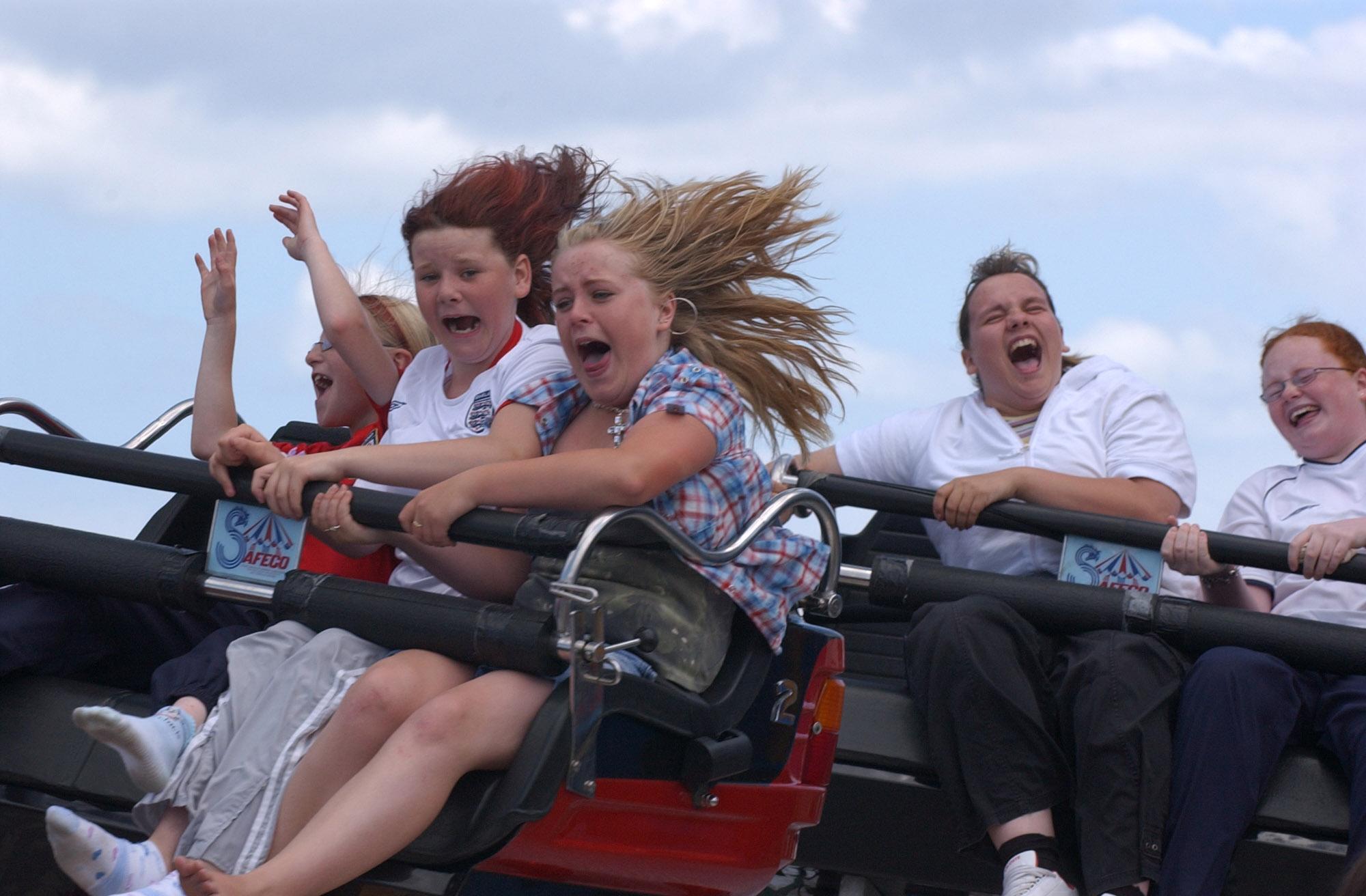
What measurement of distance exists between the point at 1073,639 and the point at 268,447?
1.52 meters

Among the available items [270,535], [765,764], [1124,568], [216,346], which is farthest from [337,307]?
[1124,568]

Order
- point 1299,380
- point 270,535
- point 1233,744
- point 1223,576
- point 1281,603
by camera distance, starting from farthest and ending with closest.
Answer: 1. point 1299,380
2. point 1281,603
3. point 1223,576
4. point 1233,744
5. point 270,535

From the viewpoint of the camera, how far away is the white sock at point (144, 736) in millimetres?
2137

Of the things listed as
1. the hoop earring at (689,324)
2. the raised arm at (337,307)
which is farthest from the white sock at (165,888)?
the raised arm at (337,307)

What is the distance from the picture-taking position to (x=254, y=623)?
2.96m

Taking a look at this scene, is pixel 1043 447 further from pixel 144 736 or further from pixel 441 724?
pixel 144 736

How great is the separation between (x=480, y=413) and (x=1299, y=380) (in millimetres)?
1827

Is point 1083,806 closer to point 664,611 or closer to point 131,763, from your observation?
point 664,611

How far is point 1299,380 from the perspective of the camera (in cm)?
344

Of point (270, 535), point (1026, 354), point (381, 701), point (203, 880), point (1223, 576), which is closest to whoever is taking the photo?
point (203, 880)

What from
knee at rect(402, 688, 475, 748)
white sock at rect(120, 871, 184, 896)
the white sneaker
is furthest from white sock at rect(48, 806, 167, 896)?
the white sneaker

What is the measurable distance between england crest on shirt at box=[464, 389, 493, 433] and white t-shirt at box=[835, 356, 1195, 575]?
3.38ft

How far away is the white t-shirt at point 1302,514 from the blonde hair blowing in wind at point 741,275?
108 centimetres

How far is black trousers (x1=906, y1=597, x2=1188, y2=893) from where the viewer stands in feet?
8.83
